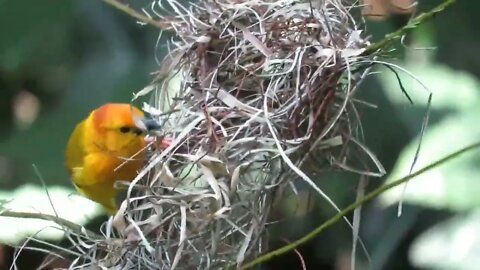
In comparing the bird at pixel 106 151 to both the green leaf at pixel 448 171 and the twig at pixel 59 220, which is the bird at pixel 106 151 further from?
the green leaf at pixel 448 171

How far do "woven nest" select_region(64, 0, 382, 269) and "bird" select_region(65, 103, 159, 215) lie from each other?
0.15m

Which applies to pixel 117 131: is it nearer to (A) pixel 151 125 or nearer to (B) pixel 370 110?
(A) pixel 151 125

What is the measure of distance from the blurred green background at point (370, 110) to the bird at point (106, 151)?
0.26 meters

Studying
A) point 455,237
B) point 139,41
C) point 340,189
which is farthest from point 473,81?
point 139,41

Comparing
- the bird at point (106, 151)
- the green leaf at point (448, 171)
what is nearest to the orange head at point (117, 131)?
the bird at point (106, 151)

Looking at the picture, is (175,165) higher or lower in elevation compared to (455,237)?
higher

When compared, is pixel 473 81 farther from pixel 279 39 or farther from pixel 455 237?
pixel 279 39

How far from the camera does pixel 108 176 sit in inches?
39.1

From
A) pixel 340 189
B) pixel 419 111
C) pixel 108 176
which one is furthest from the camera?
pixel 419 111

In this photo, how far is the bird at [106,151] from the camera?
967 millimetres

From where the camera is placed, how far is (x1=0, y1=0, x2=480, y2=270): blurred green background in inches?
51.8

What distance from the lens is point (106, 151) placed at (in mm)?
1018

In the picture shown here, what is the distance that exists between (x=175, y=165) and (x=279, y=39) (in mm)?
156

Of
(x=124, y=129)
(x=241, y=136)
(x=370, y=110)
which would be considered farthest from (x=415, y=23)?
(x=370, y=110)
